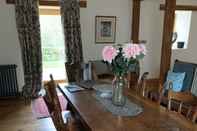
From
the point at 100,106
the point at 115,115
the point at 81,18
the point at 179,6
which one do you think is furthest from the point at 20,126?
the point at 179,6

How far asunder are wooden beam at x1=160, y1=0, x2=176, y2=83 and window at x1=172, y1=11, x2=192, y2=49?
1462 millimetres

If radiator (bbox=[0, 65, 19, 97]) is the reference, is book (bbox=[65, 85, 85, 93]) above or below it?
above

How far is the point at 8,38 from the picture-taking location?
4.56m

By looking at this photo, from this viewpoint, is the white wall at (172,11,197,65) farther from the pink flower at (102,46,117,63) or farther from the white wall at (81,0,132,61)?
the pink flower at (102,46,117,63)

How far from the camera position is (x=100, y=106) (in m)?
2.15

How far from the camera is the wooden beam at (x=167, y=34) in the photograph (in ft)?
15.6

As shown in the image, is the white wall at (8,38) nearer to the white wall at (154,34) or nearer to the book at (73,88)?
the book at (73,88)

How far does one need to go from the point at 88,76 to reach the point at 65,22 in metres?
1.84

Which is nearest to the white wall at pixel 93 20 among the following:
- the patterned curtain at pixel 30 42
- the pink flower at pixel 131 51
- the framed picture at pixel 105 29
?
the framed picture at pixel 105 29

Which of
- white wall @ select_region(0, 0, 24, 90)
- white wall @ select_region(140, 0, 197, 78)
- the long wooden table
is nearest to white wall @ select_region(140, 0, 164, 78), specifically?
white wall @ select_region(140, 0, 197, 78)

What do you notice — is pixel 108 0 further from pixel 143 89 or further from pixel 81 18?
pixel 143 89

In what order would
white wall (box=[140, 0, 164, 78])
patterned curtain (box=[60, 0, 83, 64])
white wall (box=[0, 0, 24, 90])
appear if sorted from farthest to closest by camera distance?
1. white wall (box=[140, 0, 164, 78])
2. patterned curtain (box=[60, 0, 83, 64])
3. white wall (box=[0, 0, 24, 90])

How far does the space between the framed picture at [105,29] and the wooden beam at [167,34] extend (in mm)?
1264

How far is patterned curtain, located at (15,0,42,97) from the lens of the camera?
434 cm
